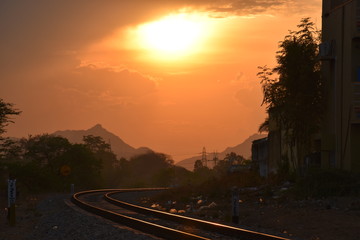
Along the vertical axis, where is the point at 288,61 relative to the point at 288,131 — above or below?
above

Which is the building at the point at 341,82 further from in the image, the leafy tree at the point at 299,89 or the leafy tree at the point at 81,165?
the leafy tree at the point at 81,165

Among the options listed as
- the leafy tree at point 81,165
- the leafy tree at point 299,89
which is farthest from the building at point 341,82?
the leafy tree at point 81,165

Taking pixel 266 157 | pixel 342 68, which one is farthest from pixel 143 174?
pixel 342 68

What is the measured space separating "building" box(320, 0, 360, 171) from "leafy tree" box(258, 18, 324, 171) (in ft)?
2.39

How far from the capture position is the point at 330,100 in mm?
32562

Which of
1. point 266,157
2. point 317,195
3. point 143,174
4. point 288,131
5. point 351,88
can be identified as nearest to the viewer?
point 317,195

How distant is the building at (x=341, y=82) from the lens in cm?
2953

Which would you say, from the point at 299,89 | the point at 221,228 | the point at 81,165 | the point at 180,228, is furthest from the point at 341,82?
the point at 81,165

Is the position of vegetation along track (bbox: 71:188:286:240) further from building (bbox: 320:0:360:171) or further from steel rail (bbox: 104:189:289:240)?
building (bbox: 320:0:360:171)

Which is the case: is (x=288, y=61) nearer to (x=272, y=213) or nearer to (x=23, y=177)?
(x=272, y=213)

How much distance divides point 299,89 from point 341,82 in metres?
2.87

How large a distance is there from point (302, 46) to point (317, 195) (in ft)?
37.3

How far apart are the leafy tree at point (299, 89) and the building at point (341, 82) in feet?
2.39

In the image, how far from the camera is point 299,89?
33.2 meters
